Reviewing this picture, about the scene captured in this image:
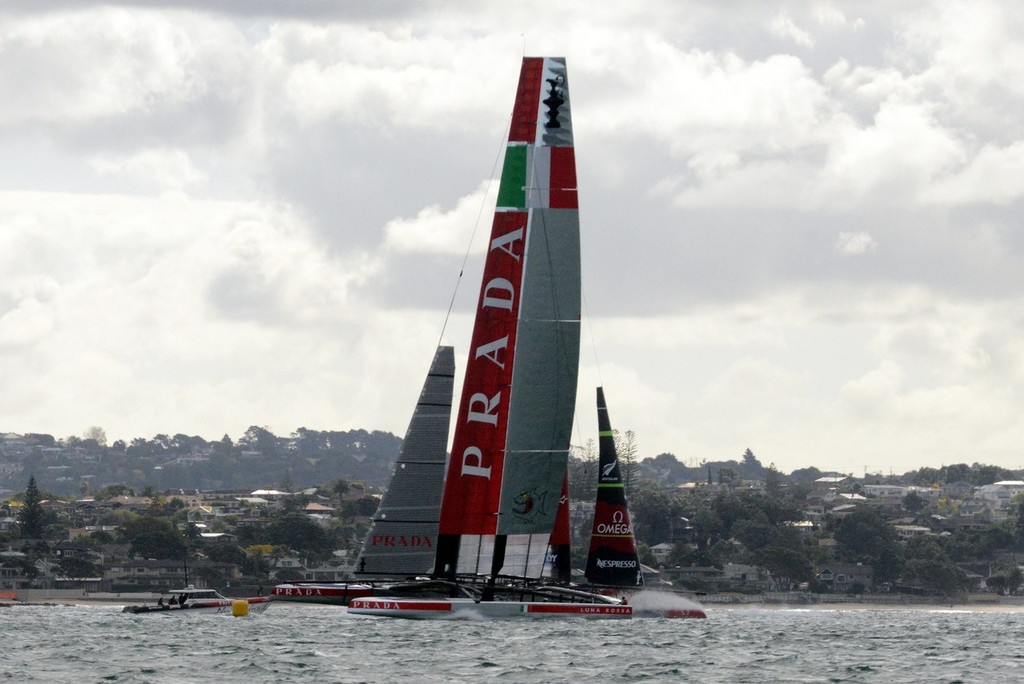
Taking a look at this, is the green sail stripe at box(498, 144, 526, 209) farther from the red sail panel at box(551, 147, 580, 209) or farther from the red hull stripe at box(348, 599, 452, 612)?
the red hull stripe at box(348, 599, 452, 612)

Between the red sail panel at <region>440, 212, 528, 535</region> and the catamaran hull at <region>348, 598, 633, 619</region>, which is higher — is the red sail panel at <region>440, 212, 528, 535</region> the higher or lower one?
the higher one

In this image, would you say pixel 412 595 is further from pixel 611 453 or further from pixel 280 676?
pixel 611 453

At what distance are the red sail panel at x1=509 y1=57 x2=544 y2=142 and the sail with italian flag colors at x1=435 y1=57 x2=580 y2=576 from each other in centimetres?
2

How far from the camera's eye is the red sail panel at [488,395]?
4938 centimetres

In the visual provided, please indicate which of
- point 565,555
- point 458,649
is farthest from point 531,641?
point 565,555

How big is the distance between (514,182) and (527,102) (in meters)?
2.07

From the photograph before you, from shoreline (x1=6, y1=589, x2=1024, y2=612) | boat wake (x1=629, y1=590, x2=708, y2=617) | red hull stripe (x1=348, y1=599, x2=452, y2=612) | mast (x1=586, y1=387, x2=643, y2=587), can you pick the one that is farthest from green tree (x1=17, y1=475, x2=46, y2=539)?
red hull stripe (x1=348, y1=599, x2=452, y2=612)

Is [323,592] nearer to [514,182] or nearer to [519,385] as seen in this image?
[519,385]

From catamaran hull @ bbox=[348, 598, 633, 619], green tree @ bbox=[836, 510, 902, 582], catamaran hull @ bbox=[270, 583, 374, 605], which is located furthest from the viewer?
green tree @ bbox=[836, 510, 902, 582]

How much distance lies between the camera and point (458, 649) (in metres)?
42.1

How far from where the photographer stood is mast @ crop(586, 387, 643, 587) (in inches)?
2467

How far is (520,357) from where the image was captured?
49344 mm

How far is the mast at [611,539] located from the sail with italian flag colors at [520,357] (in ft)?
42.8

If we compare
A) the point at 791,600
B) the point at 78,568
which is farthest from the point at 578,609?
the point at 78,568
